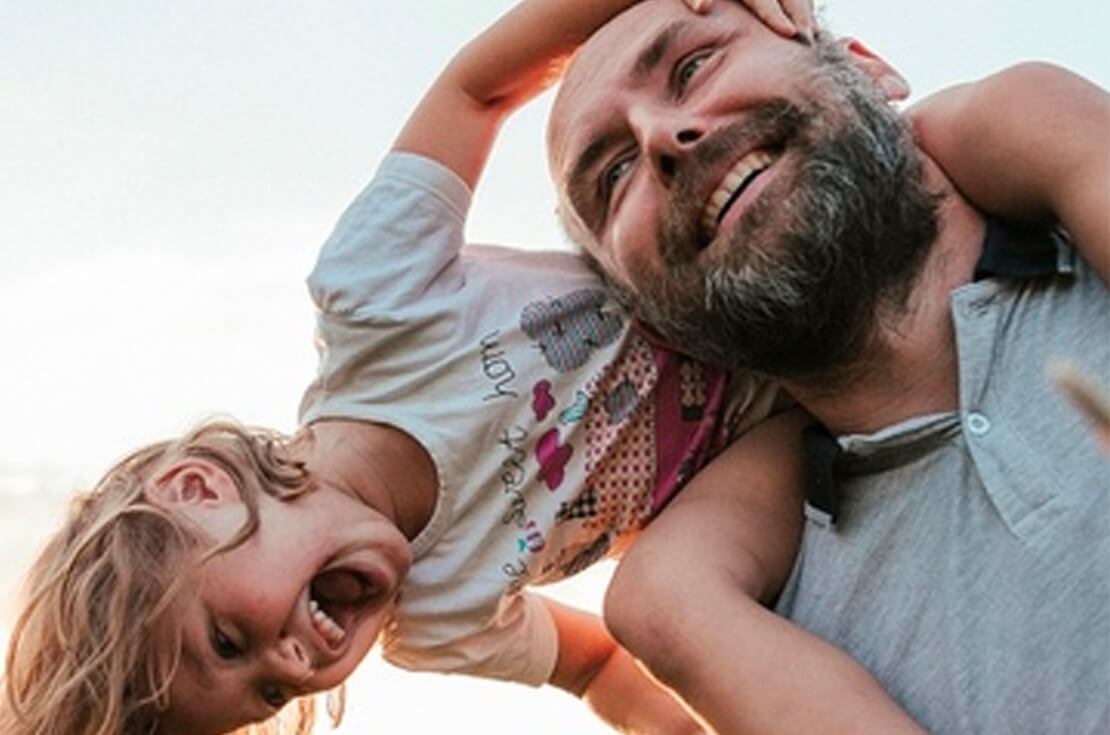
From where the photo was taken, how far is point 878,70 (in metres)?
1.78

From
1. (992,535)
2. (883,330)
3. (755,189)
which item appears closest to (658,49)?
(755,189)

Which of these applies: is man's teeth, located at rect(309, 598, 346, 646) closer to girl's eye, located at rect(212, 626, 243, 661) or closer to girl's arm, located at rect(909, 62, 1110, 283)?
girl's eye, located at rect(212, 626, 243, 661)

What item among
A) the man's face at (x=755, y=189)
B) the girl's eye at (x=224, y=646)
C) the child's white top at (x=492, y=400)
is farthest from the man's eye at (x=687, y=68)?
the girl's eye at (x=224, y=646)

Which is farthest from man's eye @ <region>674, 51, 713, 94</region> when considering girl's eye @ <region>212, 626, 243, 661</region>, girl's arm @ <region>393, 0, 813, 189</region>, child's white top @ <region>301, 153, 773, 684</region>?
girl's eye @ <region>212, 626, 243, 661</region>

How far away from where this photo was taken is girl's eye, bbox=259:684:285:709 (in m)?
1.84

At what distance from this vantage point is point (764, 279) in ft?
5.02

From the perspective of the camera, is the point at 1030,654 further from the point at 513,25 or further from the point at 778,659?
the point at 513,25

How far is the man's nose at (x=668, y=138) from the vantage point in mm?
1575

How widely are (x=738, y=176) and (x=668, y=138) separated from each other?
0.33ft

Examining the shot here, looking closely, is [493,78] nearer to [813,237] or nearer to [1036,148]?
[813,237]

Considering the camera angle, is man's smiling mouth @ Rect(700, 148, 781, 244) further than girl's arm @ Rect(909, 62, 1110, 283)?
Yes

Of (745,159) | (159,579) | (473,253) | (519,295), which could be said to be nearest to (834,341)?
(745,159)

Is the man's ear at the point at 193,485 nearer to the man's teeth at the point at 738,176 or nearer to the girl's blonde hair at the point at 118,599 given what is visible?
the girl's blonde hair at the point at 118,599

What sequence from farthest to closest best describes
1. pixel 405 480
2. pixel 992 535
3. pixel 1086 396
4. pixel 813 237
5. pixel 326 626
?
pixel 405 480 < pixel 326 626 < pixel 813 237 < pixel 992 535 < pixel 1086 396
